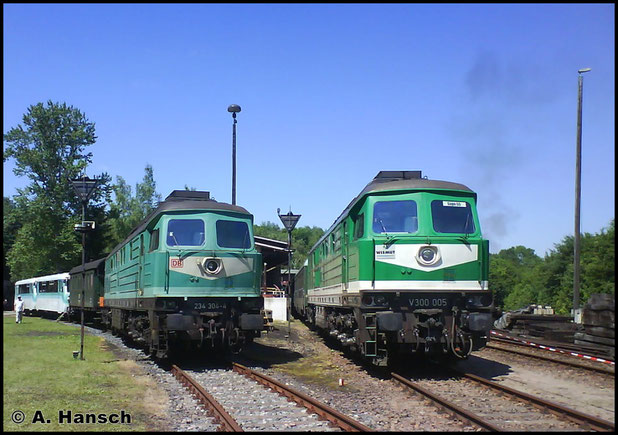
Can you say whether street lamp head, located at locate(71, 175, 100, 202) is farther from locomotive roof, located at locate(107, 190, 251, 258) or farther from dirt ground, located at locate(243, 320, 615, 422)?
dirt ground, located at locate(243, 320, 615, 422)

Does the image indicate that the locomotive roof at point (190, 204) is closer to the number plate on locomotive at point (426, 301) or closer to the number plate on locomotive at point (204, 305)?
the number plate on locomotive at point (204, 305)

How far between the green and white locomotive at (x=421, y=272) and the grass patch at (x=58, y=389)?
477 cm

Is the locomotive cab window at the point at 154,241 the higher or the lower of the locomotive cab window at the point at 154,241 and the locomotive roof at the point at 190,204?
the lower

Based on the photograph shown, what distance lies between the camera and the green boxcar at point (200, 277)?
1402cm

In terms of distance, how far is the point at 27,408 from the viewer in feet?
29.1

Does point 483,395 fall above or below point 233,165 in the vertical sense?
below

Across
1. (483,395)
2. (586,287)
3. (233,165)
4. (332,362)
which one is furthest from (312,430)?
(586,287)

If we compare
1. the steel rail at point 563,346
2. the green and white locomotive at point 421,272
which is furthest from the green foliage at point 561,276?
the green and white locomotive at point 421,272

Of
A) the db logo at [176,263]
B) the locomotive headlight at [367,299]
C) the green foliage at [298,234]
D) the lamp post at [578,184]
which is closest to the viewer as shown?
the locomotive headlight at [367,299]

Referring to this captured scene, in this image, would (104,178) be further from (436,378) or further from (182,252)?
(436,378)

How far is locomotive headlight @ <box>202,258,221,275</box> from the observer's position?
46.6 feet

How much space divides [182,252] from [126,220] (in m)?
55.7

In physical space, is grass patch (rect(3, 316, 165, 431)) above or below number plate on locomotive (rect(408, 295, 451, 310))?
below

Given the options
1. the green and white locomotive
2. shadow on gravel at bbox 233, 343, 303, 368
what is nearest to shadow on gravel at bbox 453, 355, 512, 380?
the green and white locomotive
